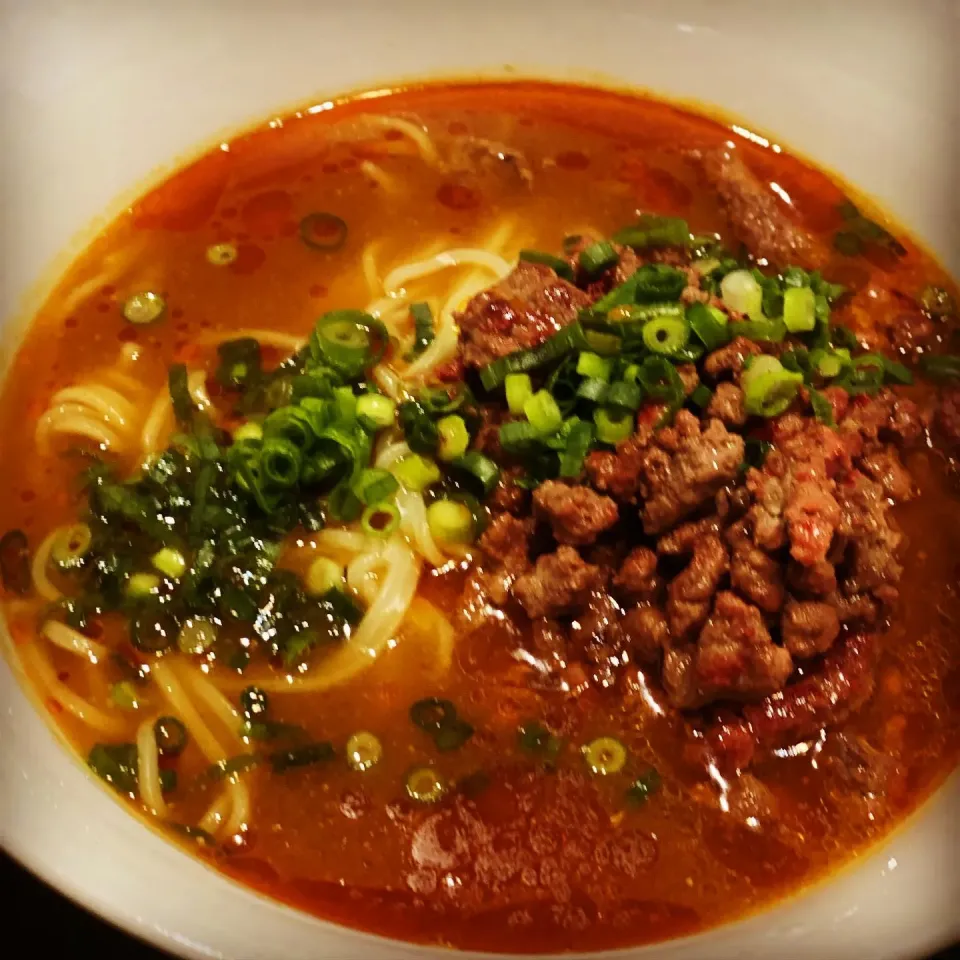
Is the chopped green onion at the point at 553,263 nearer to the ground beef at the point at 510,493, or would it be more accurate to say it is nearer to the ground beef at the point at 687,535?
the ground beef at the point at 510,493

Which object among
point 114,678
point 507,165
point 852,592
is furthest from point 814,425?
point 114,678

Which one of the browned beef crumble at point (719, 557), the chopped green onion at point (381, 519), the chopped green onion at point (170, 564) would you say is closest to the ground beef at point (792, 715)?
the browned beef crumble at point (719, 557)

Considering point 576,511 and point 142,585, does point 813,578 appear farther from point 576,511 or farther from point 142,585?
point 142,585

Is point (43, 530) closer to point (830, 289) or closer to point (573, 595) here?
point (573, 595)

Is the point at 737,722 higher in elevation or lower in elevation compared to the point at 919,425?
lower

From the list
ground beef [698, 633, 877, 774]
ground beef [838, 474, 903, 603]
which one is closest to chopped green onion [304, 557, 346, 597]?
ground beef [698, 633, 877, 774]

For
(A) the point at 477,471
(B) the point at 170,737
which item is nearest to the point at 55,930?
(B) the point at 170,737
